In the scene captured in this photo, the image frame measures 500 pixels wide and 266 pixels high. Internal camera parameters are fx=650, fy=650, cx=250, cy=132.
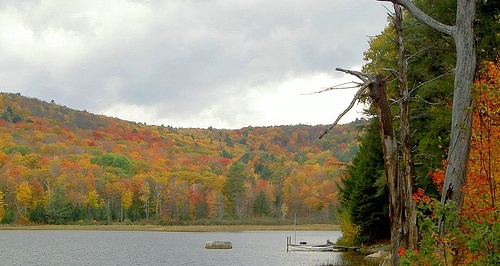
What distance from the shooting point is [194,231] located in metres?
104

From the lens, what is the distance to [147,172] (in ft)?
431

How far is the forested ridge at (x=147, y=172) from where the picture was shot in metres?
106

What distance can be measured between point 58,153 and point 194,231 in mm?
47530

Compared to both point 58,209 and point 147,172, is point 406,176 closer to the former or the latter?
point 58,209

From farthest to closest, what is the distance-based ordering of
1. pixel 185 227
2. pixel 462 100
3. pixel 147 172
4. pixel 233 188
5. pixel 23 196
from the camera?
pixel 147 172
pixel 233 188
pixel 185 227
pixel 23 196
pixel 462 100

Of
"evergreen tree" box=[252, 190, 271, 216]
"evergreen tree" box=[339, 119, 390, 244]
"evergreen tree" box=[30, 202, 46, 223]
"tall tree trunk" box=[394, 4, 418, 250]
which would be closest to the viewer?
"tall tree trunk" box=[394, 4, 418, 250]

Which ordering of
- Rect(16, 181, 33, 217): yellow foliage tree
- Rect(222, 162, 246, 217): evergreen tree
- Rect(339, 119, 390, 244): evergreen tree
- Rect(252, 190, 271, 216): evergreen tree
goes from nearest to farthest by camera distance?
1. Rect(339, 119, 390, 244): evergreen tree
2. Rect(16, 181, 33, 217): yellow foliage tree
3. Rect(252, 190, 271, 216): evergreen tree
4. Rect(222, 162, 246, 217): evergreen tree

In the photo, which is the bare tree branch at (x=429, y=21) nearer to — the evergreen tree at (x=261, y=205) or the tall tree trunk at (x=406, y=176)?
the tall tree trunk at (x=406, y=176)

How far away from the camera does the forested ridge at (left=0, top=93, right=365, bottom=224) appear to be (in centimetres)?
Result: 10594

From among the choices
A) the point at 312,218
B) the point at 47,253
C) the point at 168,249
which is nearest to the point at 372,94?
the point at 47,253

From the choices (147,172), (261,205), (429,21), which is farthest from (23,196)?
(429,21)

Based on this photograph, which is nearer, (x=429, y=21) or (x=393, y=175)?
(x=429, y=21)

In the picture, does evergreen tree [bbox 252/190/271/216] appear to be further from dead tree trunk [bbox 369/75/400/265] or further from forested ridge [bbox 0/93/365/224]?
dead tree trunk [bbox 369/75/400/265]

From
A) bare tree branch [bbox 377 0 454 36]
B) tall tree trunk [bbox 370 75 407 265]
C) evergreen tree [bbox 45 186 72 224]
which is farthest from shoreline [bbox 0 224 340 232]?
bare tree branch [bbox 377 0 454 36]
